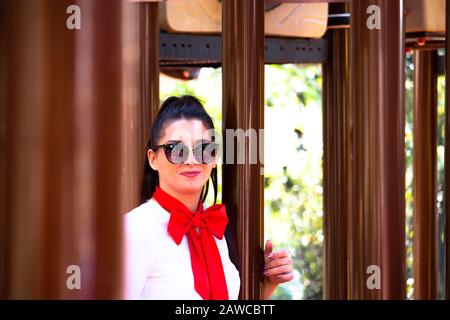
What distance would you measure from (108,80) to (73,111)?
38mm

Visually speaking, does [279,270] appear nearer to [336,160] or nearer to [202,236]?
[202,236]

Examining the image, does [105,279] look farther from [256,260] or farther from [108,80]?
[256,260]

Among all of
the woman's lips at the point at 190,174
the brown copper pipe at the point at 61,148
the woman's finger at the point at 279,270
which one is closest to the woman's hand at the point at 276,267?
the woman's finger at the point at 279,270

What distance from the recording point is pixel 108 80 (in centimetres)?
70

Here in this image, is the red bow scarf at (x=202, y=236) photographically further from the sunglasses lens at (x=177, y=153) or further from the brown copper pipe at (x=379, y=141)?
the brown copper pipe at (x=379, y=141)

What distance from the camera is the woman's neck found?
1.77m

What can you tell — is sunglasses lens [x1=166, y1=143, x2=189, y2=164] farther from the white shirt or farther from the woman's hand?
the woman's hand

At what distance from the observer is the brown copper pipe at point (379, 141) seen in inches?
74.2

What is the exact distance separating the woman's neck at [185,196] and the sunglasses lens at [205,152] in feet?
0.24

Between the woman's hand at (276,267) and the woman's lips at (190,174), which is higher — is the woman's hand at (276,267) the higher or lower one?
the lower one

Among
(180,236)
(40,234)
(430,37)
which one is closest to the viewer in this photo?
(40,234)
